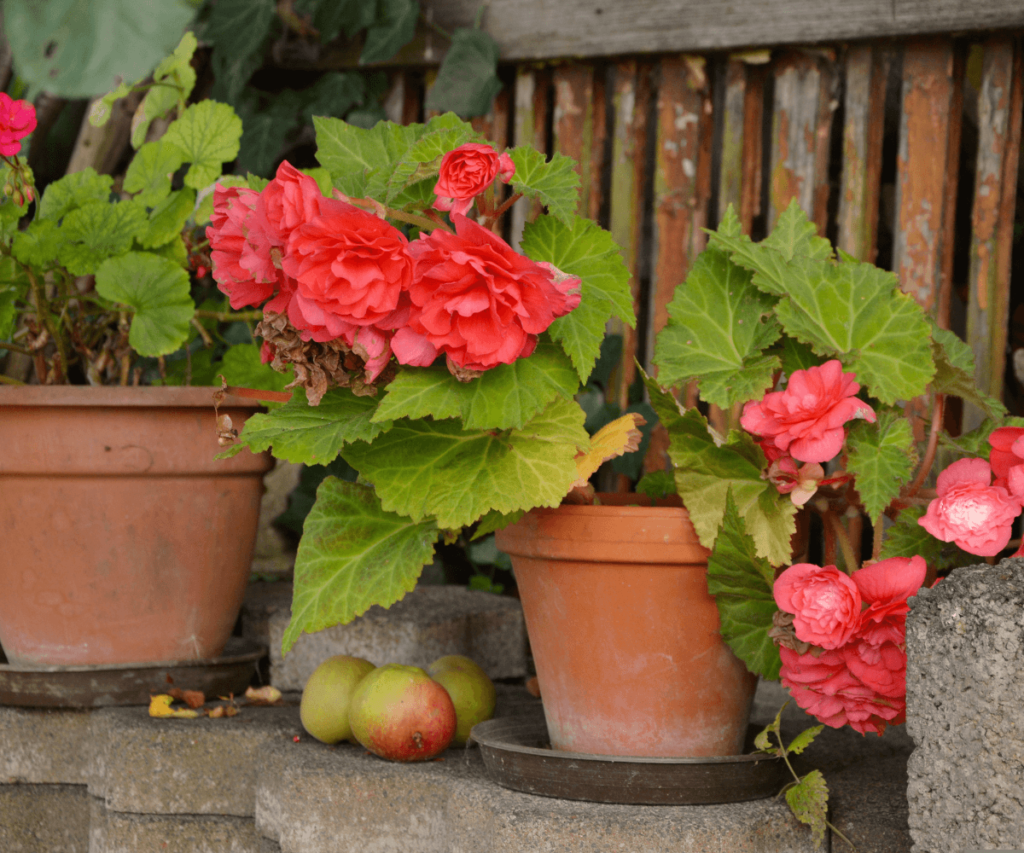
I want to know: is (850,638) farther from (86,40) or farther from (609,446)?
(86,40)

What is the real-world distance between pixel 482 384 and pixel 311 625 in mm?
356

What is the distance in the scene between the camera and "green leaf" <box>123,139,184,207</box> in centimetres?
164

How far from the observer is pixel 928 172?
74.1 inches

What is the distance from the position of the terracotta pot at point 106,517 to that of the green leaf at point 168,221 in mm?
260

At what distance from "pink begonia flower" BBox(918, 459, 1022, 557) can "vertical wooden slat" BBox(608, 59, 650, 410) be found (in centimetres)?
113

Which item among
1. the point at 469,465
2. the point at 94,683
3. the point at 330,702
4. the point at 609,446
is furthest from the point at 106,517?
the point at 609,446

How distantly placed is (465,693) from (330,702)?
194mm

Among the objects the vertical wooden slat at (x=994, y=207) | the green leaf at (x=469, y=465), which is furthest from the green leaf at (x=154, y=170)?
the vertical wooden slat at (x=994, y=207)

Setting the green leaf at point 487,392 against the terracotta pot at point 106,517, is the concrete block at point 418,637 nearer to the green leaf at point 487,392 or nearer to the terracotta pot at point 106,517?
the terracotta pot at point 106,517

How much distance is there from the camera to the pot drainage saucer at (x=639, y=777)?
110cm

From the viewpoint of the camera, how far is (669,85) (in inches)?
80.4

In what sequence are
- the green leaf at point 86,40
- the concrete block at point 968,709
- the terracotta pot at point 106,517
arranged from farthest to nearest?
the terracotta pot at point 106,517 → the concrete block at point 968,709 → the green leaf at point 86,40

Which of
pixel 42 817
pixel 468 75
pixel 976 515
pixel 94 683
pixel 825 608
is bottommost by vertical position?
pixel 42 817

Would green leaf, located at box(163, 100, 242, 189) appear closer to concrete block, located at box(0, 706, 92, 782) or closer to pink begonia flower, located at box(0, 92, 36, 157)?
pink begonia flower, located at box(0, 92, 36, 157)
